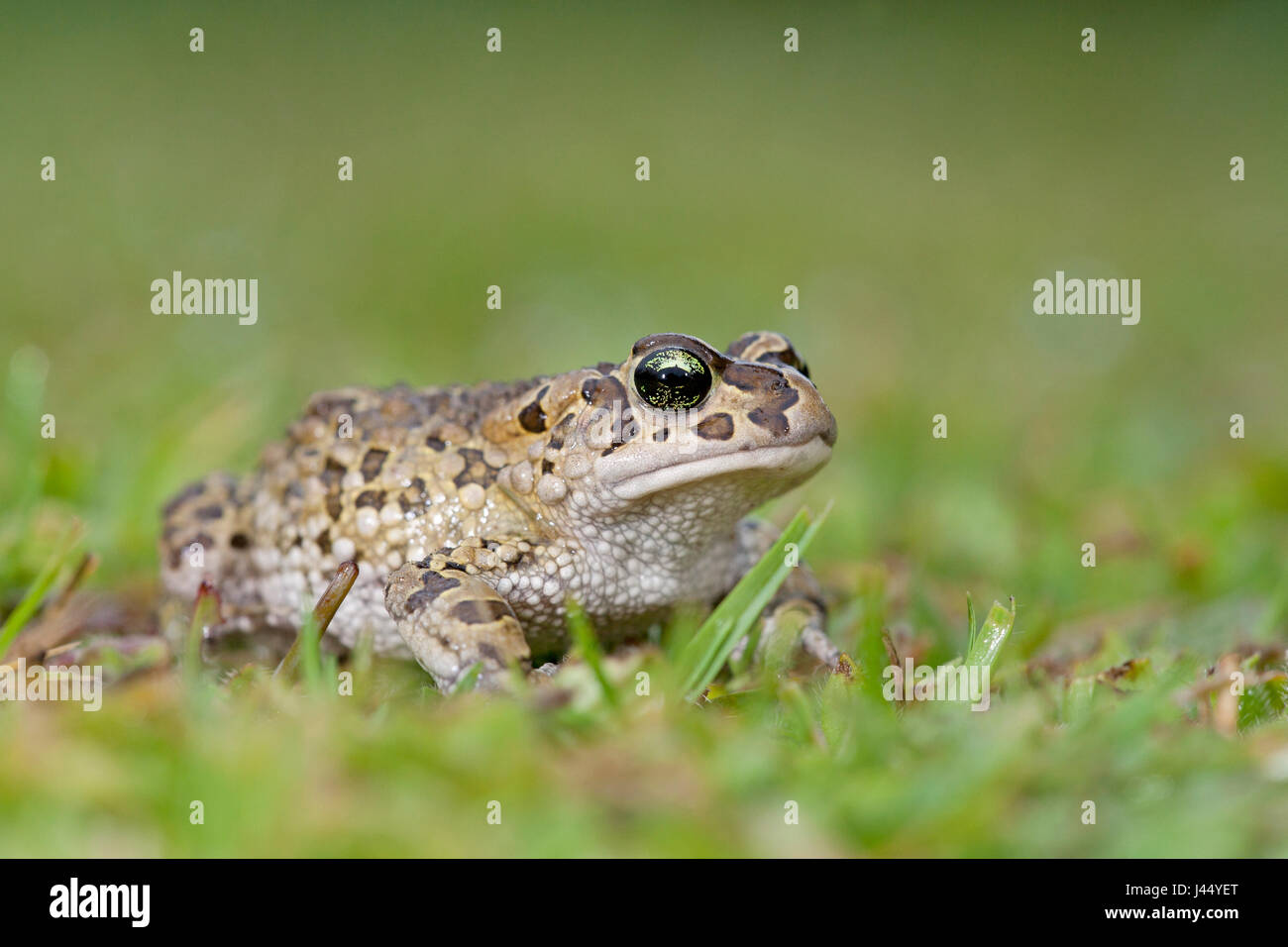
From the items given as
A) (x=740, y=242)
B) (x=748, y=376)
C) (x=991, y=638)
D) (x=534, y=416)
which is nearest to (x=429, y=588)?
(x=534, y=416)

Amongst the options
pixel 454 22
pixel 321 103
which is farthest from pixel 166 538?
pixel 454 22

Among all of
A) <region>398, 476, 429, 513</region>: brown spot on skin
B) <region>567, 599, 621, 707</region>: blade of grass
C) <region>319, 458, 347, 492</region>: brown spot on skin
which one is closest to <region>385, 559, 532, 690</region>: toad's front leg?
<region>567, 599, 621, 707</region>: blade of grass

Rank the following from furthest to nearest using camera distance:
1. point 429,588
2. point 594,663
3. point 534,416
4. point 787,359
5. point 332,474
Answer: point 332,474 → point 787,359 → point 534,416 → point 429,588 → point 594,663

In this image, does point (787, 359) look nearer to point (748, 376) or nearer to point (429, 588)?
point (748, 376)

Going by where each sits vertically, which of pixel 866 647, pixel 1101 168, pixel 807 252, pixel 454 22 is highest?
pixel 454 22

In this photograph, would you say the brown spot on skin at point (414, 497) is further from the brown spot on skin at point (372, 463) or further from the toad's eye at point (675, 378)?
the toad's eye at point (675, 378)
